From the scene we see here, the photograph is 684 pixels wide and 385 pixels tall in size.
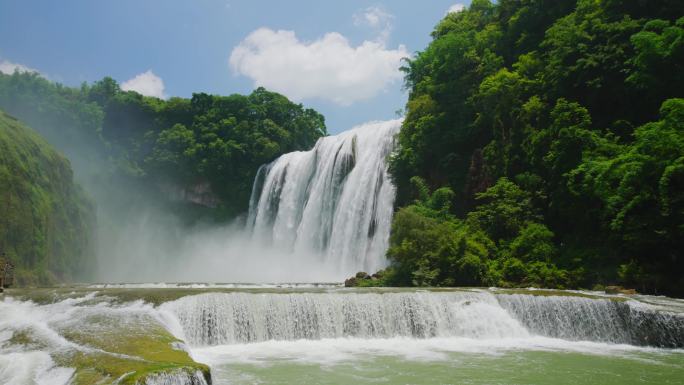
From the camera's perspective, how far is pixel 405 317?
1363 cm

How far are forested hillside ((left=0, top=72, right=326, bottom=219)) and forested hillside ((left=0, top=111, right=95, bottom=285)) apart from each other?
14510mm

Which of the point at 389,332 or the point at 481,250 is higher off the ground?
the point at 481,250

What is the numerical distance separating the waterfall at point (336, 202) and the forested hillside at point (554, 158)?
2207mm

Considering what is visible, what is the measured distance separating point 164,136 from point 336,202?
25.6 metres

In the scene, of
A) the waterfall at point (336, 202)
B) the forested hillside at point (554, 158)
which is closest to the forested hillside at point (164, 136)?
the waterfall at point (336, 202)

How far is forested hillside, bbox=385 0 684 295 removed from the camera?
16.1 metres

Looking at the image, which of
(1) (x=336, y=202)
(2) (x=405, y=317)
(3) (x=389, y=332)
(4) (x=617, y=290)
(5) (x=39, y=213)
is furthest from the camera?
(1) (x=336, y=202)

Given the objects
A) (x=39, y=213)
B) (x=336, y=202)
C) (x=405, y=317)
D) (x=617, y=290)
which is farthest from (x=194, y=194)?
(x=617, y=290)

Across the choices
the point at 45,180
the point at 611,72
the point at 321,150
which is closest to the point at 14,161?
the point at 45,180

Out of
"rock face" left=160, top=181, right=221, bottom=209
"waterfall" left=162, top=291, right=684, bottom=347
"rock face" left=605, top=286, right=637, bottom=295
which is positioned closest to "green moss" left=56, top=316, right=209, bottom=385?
"waterfall" left=162, top=291, right=684, bottom=347

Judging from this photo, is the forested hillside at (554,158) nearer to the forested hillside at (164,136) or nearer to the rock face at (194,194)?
the forested hillside at (164,136)

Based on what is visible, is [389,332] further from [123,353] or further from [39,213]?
[39,213]

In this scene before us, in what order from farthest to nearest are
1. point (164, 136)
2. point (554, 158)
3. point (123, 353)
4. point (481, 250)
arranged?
point (164, 136), point (554, 158), point (481, 250), point (123, 353)

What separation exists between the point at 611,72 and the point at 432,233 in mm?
9561
